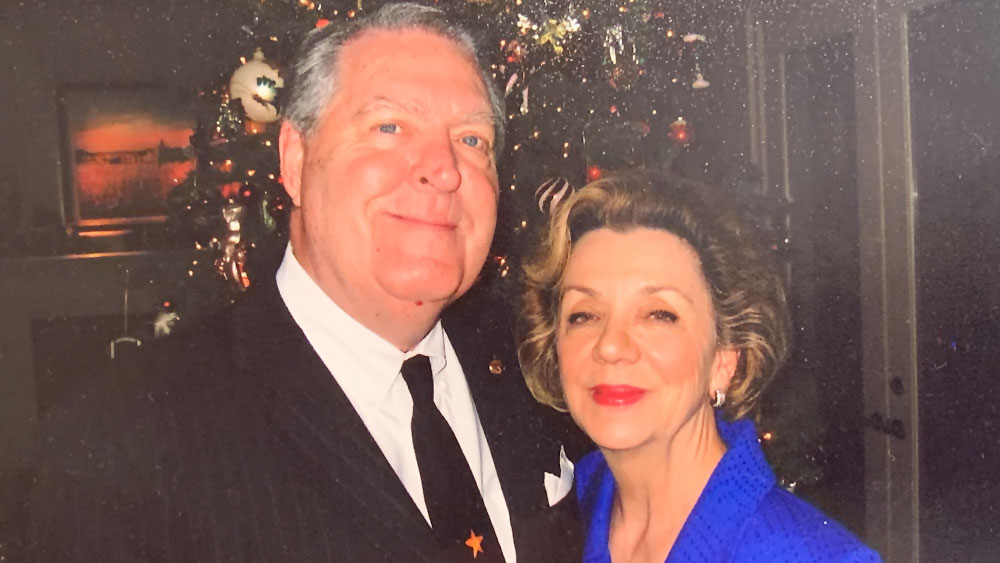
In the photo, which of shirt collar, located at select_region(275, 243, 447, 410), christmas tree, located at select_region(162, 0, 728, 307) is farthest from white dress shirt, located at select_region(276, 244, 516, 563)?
christmas tree, located at select_region(162, 0, 728, 307)

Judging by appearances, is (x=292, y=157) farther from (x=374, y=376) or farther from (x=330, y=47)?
(x=374, y=376)

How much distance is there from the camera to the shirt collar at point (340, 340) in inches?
41.5

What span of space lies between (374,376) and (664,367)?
44cm

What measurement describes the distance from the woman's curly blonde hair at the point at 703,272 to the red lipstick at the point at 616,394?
7 cm

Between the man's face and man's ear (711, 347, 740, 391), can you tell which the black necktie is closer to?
the man's face

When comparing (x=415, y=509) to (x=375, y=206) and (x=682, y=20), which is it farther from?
(x=682, y=20)

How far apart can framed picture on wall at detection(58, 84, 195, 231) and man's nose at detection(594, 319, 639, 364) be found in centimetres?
68

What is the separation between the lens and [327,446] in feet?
3.28

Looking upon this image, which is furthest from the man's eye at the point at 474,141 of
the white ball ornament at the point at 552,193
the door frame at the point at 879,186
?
the door frame at the point at 879,186

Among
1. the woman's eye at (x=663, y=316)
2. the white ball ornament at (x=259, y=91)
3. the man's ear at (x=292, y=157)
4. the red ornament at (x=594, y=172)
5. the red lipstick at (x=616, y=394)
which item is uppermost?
the white ball ornament at (x=259, y=91)

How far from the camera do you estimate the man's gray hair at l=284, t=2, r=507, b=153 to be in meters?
1.04

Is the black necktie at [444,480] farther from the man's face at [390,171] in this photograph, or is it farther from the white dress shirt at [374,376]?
the man's face at [390,171]

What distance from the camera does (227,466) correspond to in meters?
0.99

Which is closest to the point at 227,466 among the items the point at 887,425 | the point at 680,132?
the point at 680,132
